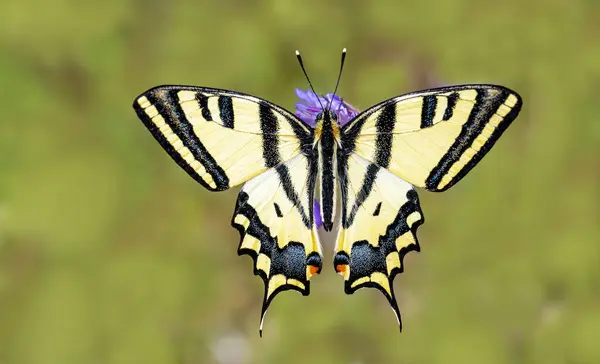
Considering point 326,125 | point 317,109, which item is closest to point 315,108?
point 317,109

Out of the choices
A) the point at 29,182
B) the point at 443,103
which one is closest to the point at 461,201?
the point at 443,103

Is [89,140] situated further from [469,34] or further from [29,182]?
[469,34]

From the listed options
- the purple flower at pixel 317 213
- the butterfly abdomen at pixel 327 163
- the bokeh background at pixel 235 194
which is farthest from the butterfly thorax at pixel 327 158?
the bokeh background at pixel 235 194

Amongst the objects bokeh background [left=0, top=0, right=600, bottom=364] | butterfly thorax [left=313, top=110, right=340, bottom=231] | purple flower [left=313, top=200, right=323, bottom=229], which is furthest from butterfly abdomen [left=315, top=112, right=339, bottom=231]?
bokeh background [left=0, top=0, right=600, bottom=364]

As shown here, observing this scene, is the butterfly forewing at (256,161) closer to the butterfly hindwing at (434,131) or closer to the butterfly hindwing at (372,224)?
the butterfly hindwing at (372,224)

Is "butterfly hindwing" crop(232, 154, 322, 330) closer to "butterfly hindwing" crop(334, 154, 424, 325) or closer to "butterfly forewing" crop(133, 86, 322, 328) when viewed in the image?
"butterfly forewing" crop(133, 86, 322, 328)

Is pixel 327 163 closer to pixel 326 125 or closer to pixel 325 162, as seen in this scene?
pixel 325 162
